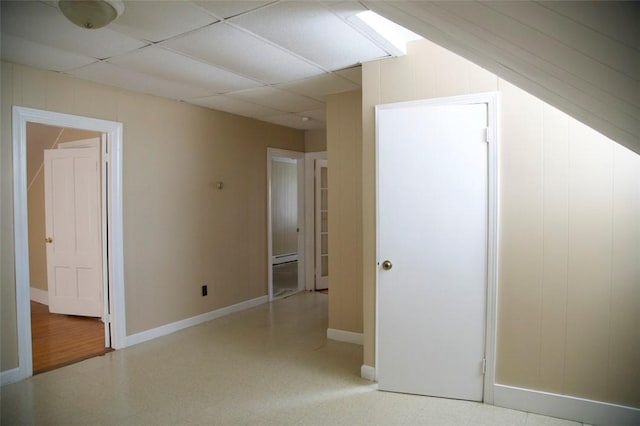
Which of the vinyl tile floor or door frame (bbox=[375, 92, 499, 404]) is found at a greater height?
door frame (bbox=[375, 92, 499, 404])

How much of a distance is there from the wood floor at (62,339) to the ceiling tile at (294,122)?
330 centimetres

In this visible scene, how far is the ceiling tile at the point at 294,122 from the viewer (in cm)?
529

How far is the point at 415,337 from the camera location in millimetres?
2896

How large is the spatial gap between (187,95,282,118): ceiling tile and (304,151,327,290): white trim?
4.51 feet

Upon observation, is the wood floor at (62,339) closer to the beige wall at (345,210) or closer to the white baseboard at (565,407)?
the beige wall at (345,210)

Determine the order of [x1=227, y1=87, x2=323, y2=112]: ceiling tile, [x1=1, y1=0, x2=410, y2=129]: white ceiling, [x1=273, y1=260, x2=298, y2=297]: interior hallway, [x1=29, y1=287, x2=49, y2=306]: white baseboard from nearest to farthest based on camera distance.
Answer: [x1=1, y1=0, x2=410, y2=129]: white ceiling, [x1=227, y1=87, x2=323, y2=112]: ceiling tile, [x1=29, y1=287, x2=49, y2=306]: white baseboard, [x1=273, y1=260, x2=298, y2=297]: interior hallway

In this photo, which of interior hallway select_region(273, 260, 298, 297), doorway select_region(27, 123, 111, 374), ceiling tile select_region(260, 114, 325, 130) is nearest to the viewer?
doorway select_region(27, 123, 111, 374)

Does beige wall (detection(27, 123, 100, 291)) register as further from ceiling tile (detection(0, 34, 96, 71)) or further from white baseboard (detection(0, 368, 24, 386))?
white baseboard (detection(0, 368, 24, 386))

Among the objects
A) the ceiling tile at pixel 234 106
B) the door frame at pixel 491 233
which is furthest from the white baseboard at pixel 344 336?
the ceiling tile at pixel 234 106

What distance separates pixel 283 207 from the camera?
9.25 m

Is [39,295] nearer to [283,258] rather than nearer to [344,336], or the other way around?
[344,336]

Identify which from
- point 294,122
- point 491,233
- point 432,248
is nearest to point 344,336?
point 432,248

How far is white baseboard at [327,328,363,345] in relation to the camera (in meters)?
4.04

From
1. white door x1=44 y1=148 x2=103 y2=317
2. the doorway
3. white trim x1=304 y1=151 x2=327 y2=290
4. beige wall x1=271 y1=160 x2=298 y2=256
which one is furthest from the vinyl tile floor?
beige wall x1=271 y1=160 x2=298 y2=256
